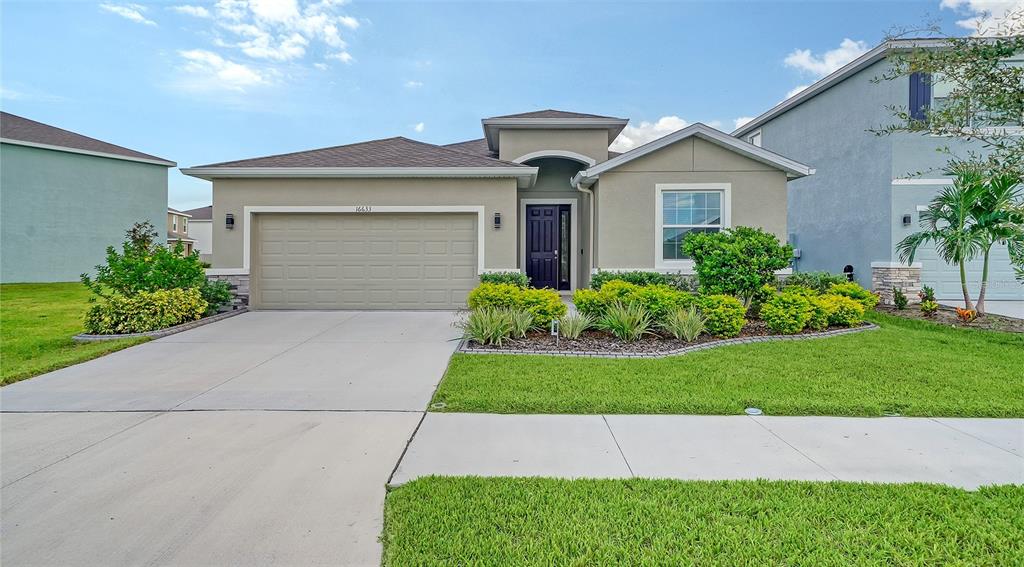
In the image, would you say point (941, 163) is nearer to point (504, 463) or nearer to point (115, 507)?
point (504, 463)

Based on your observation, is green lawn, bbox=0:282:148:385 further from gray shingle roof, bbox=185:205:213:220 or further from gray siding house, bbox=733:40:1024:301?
gray shingle roof, bbox=185:205:213:220

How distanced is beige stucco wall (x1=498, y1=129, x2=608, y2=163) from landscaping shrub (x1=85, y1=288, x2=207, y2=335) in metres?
8.42

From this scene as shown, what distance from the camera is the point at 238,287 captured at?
34.8ft

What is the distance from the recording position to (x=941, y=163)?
1209 centimetres

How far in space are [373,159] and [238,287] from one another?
408 centimetres

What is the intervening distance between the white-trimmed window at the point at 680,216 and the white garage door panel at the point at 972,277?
19.6 feet

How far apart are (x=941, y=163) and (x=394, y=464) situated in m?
15.1

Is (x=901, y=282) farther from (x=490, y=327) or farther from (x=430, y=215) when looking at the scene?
(x=430, y=215)

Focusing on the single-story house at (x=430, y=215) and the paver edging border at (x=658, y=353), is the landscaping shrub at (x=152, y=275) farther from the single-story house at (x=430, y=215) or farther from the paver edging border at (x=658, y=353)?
the paver edging border at (x=658, y=353)

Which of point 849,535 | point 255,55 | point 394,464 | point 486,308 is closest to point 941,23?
point 849,535

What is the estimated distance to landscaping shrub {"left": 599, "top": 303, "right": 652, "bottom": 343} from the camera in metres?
7.20

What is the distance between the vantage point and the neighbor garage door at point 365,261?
10859 millimetres

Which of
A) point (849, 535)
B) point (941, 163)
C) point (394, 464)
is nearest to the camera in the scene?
point (849, 535)

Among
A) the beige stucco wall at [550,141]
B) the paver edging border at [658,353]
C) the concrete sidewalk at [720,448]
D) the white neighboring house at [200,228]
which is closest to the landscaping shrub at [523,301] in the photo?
the paver edging border at [658,353]
